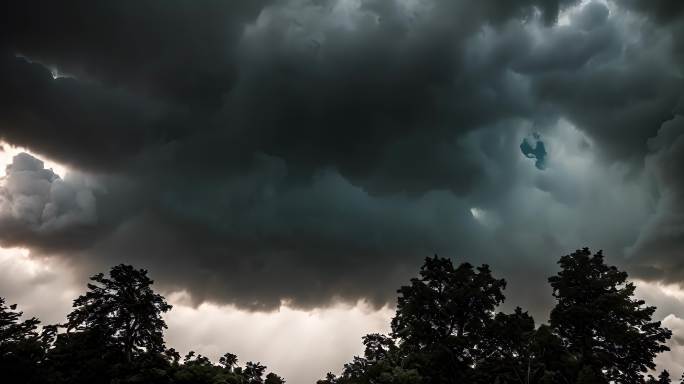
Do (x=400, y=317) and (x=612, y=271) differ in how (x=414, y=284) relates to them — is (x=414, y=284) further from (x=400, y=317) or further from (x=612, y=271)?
(x=612, y=271)

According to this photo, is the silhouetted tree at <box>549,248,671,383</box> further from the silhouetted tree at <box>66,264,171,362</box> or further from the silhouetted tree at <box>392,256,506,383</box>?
the silhouetted tree at <box>66,264,171,362</box>

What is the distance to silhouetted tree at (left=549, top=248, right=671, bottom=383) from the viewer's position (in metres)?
30.5

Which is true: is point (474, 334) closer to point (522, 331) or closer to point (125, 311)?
point (522, 331)

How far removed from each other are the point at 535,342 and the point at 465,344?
4.66 m

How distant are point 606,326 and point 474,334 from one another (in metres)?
8.81

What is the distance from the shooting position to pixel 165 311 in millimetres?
38156

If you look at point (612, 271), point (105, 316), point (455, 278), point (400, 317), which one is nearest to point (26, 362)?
point (105, 316)

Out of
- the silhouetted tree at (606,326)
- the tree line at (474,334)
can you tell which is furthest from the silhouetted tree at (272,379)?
the silhouetted tree at (606,326)

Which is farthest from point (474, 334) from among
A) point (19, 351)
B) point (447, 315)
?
point (19, 351)

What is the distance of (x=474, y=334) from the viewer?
3306cm

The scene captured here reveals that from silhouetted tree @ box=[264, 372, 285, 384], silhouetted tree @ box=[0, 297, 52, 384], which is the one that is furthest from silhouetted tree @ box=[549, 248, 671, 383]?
silhouetted tree @ box=[0, 297, 52, 384]

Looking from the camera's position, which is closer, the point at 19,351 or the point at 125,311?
the point at 19,351

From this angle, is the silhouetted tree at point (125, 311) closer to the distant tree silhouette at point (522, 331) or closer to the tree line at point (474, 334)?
the tree line at point (474, 334)

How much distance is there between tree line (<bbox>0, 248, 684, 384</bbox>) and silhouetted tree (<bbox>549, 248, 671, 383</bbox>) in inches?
2.7
